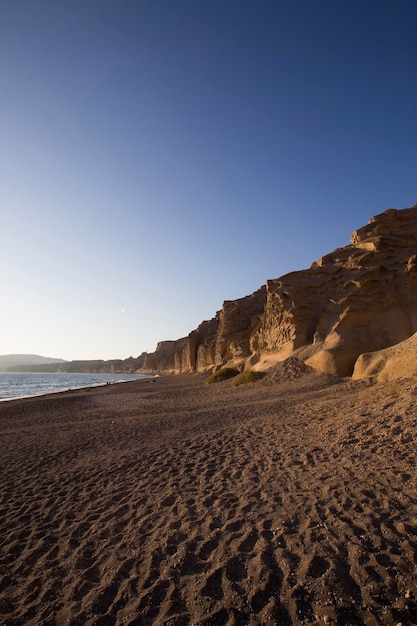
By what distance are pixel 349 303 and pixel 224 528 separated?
842 inches

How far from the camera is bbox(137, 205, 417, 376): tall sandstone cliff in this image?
2181cm

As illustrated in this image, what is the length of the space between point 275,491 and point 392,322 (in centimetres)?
1985

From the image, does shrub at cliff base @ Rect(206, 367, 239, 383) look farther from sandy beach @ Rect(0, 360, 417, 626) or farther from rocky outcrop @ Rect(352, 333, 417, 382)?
sandy beach @ Rect(0, 360, 417, 626)

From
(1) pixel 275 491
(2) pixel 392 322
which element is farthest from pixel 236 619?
(2) pixel 392 322

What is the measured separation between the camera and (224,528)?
5.19 metres

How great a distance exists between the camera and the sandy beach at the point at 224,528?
3699 millimetres

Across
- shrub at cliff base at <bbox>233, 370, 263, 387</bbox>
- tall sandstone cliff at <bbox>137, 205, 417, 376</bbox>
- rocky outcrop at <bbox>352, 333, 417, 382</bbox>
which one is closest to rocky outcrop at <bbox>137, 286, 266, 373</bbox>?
tall sandstone cliff at <bbox>137, 205, 417, 376</bbox>

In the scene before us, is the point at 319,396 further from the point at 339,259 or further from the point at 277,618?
the point at 339,259

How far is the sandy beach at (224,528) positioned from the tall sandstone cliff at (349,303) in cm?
1215

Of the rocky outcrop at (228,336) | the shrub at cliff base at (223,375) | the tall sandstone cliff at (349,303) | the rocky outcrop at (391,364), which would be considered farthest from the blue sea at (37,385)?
the rocky outcrop at (391,364)

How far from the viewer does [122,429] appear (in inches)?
550

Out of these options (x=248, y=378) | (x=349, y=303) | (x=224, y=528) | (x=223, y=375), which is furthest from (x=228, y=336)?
(x=224, y=528)

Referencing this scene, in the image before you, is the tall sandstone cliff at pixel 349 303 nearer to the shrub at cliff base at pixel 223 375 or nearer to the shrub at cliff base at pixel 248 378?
the shrub at cliff base at pixel 223 375

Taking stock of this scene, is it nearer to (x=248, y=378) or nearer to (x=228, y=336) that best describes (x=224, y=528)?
(x=248, y=378)
